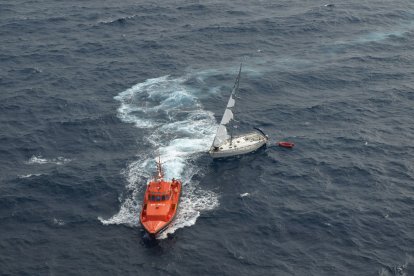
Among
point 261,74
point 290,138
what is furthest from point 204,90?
point 290,138

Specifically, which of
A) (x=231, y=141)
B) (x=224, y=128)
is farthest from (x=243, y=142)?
(x=224, y=128)

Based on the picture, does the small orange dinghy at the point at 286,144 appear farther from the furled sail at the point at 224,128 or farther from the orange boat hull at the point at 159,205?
the orange boat hull at the point at 159,205

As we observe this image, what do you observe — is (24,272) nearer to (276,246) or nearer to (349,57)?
(276,246)

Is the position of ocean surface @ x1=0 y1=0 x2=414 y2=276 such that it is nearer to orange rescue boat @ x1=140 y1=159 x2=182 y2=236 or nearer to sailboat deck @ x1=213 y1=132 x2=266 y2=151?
orange rescue boat @ x1=140 y1=159 x2=182 y2=236

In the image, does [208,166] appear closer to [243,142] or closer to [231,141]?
[231,141]

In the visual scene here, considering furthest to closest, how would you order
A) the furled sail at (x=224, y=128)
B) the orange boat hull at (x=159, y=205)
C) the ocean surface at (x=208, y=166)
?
the furled sail at (x=224, y=128) < the orange boat hull at (x=159, y=205) < the ocean surface at (x=208, y=166)

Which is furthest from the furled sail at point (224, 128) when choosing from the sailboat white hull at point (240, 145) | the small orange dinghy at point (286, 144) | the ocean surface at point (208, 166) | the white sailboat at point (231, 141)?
the small orange dinghy at point (286, 144)
